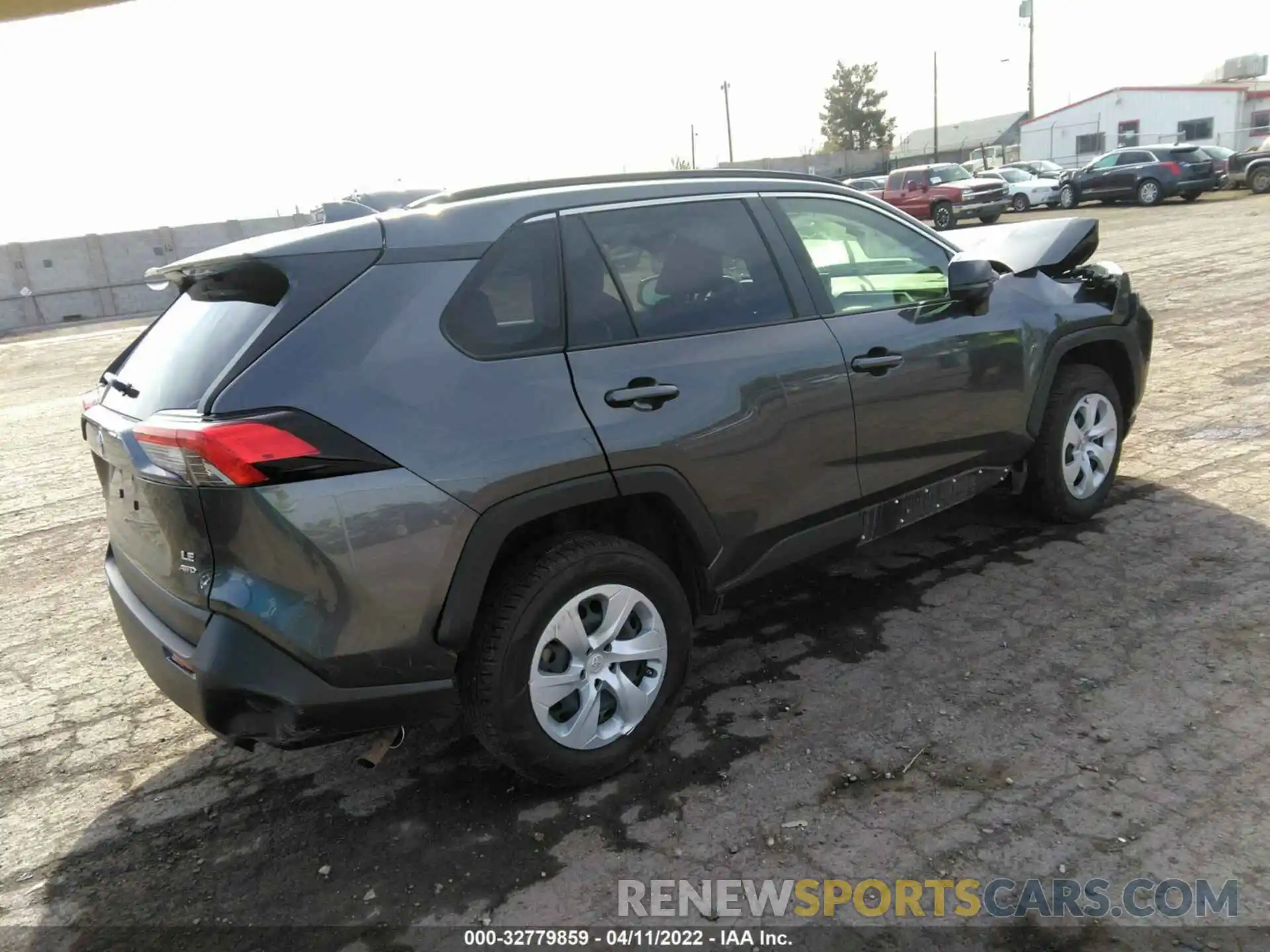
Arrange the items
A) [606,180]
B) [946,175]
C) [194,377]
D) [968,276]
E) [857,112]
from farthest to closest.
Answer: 1. [857,112]
2. [946,175]
3. [968,276]
4. [606,180]
5. [194,377]

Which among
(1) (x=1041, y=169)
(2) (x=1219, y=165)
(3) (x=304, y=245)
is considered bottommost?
(2) (x=1219, y=165)

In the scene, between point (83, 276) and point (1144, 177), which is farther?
point (83, 276)

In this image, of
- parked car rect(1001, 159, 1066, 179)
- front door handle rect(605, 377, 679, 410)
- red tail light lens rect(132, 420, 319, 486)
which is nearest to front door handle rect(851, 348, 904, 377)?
front door handle rect(605, 377, 679, 410)

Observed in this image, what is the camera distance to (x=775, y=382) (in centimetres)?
329

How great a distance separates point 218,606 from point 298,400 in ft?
2.01

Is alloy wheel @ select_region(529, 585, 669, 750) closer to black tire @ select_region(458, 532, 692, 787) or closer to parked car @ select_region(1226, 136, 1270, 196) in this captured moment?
black tire @ select_region(458, 532, 692, 787)

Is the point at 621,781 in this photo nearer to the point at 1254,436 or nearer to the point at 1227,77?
the point at 1254,436

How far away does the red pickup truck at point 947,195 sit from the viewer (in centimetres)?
2733

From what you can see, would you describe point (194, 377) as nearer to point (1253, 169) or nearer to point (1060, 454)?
point (1060, 454)

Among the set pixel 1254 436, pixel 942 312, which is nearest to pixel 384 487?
pixel 942 312

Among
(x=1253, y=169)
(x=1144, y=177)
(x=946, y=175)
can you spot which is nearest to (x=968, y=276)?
(x=946, y=175)

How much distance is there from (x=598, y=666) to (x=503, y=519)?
0.62 metres

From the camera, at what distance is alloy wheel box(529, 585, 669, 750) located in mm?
2846

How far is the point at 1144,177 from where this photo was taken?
27.1 m
